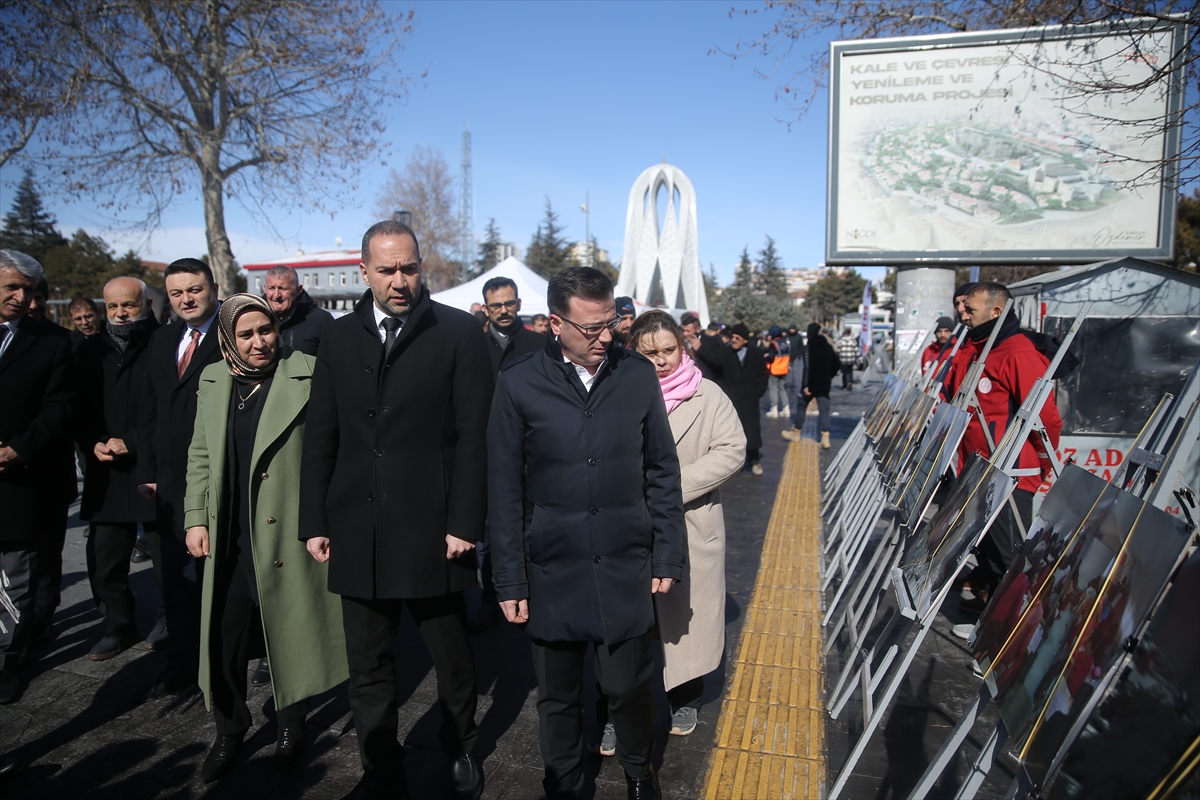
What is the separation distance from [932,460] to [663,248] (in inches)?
1496

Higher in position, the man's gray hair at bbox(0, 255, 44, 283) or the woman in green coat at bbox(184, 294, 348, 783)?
the man's gray hair at bbox(0, 255, 44, 283)

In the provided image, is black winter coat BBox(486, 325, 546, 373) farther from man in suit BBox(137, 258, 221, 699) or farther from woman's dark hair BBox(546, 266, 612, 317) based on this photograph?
woman's dark hair BBox(546, 266, 612, 317)

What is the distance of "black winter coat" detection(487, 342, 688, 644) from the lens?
2477 mm

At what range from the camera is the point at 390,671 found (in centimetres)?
287

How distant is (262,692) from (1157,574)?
12.5 ft

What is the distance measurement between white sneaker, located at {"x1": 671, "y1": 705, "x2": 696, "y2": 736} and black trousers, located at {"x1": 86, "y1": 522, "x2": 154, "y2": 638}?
10.4 feet

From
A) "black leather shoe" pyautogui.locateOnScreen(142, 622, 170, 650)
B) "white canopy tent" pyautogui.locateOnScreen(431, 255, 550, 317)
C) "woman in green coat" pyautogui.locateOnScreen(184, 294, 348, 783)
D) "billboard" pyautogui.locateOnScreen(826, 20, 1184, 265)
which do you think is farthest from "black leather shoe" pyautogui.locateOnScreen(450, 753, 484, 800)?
"white canopy tent" pyautogui.locateOnScreen(431, 255, 550, 317)

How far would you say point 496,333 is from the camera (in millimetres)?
5148

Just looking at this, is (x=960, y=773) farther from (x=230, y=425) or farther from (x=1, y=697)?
(x=1, y=697)

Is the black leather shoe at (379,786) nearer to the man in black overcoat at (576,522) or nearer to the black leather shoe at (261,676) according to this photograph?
the man in black overcoat at (576,522)

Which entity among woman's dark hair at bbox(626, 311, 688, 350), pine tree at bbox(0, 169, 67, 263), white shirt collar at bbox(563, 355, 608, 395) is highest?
pine tree at bbox(0, 169, 67, 263)

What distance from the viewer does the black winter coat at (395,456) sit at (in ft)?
9.01

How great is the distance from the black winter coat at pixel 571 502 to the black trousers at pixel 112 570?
291cm

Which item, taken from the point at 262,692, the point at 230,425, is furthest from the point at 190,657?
the point at 230,425
